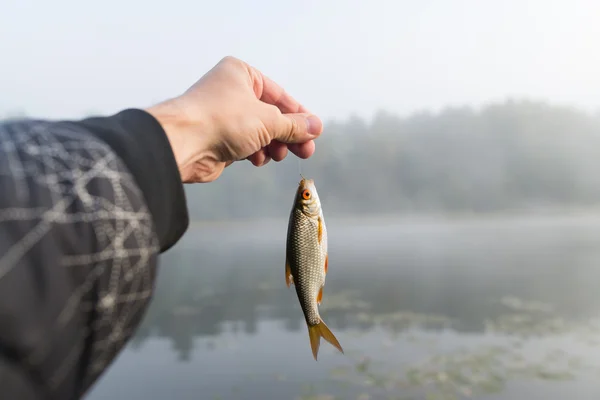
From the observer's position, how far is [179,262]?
24094 millimetres

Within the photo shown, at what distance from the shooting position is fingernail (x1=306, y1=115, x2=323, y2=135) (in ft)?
5.47

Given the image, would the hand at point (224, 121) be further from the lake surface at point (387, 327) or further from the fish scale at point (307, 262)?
the lake surface at point (387, 327)

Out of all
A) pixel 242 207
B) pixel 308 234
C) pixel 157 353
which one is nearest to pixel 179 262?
pixel 242 207

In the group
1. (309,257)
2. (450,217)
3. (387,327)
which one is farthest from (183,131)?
(450,217)

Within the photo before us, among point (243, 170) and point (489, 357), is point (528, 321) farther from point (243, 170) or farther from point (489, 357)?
point (243, 170)

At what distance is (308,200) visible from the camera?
5.30ft

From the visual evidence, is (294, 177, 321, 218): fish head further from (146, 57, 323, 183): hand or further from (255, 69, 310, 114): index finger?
(255, 69, 310, 114): index finger

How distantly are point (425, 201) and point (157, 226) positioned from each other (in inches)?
1091

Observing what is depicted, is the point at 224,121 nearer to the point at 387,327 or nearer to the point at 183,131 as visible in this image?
the point at 183,131

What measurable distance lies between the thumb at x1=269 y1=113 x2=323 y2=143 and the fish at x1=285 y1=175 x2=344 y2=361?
0.18 meters

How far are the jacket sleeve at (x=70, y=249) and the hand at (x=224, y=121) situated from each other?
0.35 metres

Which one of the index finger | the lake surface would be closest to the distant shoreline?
the lake surface

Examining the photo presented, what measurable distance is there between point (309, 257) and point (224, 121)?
21.0 inches

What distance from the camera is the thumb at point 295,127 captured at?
153cm
